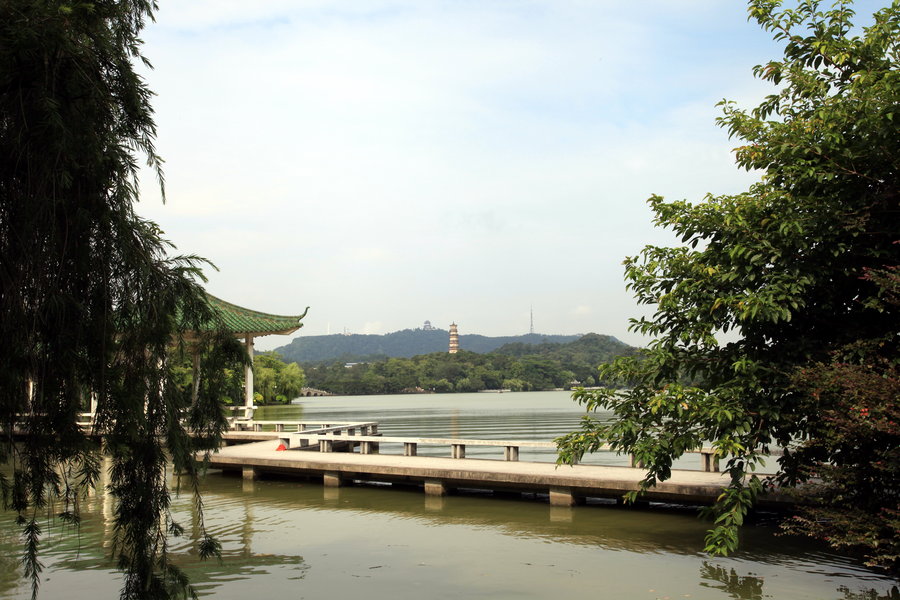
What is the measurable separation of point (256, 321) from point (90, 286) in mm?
24197

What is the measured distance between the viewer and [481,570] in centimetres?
809

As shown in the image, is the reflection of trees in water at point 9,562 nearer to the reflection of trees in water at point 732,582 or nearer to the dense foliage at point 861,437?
the reflection of trees in water at point 732,582

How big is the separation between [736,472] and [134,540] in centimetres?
546

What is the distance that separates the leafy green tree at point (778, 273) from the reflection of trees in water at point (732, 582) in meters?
0.61

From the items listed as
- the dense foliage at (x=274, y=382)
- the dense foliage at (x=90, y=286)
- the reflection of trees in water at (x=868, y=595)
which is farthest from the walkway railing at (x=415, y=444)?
the dense foliage at (x=274, y=382)

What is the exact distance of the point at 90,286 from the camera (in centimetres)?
439

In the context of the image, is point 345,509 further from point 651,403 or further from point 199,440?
point 199,440

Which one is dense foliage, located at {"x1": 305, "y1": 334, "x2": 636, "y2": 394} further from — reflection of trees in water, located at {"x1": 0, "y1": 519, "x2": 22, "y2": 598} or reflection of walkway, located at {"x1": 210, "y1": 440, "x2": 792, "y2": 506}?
reflection of trees in water, located at {"x1": 0, "y1": 519, "x2": 22, "y2": 598}

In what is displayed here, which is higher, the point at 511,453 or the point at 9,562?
the point at 511,453

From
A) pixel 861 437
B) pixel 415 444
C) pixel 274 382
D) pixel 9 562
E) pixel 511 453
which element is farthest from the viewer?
pixel 274 382

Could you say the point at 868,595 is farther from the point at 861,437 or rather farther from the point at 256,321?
the point at 256,321

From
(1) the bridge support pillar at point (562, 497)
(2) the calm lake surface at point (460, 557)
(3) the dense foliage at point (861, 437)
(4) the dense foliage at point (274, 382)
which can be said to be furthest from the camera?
(4) the dense foliage at point (274, 382)

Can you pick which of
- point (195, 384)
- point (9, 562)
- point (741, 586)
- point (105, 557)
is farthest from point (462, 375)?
point (195, 384)

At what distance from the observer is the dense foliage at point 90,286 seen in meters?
3.81
